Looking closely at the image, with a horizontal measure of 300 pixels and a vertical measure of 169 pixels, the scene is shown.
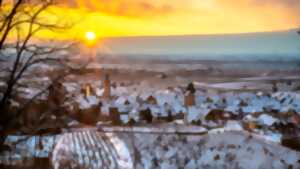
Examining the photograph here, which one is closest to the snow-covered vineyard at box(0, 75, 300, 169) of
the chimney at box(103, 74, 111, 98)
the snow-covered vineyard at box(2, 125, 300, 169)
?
the snow-covered vineyard at box(2, 125, 300, 169)

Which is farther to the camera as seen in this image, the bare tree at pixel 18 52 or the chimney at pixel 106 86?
the chimney at pixel 106 86

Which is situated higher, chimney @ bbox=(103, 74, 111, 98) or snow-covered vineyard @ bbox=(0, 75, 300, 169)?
chimney @ bbox=(103, 74, 111, 98)

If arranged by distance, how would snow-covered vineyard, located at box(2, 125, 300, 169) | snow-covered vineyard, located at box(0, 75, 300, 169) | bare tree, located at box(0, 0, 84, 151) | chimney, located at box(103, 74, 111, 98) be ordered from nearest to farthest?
bare tree, located at box(0, 0, 84, 151), snow-covered vineyard, located at box(0, 75, 300, 169), snow-covered vineyard, located at box(2, 125, 300, 169), chimney, located at box(103, 74, 111, 98)

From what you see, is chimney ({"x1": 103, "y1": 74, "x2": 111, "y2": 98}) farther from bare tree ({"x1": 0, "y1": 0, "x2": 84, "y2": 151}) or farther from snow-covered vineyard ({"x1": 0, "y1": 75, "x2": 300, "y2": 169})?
bare tree ({"x1": 0, "y1": 0, "x2": 84, "y2": 151})

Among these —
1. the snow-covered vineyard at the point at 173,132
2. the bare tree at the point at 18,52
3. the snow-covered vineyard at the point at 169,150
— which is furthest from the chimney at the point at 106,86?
the bare tree at the point at 18,52

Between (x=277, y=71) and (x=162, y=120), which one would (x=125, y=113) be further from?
(x=277, y=71)

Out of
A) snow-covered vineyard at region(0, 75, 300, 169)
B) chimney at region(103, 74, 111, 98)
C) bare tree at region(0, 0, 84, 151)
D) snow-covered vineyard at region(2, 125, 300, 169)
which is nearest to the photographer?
bare tree at region(0, 0, 84, 151)

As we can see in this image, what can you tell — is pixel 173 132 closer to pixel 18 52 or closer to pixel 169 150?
pixel 169 150

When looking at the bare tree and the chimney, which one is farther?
the chimney

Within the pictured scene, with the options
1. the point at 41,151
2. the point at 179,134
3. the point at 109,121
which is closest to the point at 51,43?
the point at 41,151

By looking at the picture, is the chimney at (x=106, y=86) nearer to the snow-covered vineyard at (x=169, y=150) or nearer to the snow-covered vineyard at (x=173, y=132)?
the snow-covered vineyard at (x=173, y=132)

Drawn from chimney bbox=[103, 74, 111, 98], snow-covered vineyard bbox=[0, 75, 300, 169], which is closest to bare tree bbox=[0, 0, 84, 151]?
snow-covered vineyard bbox=[0, 75, 300, 169]

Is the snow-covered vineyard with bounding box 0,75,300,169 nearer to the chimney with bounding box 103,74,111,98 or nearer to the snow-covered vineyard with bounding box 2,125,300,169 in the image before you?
the snow-covered vineyard with bounding box 2,125,300,169

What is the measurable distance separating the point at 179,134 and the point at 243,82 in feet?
64.2
